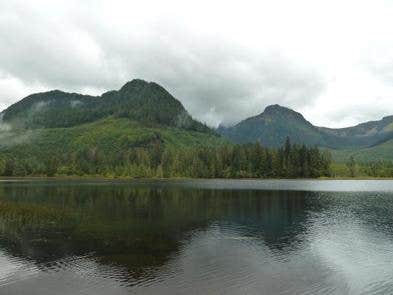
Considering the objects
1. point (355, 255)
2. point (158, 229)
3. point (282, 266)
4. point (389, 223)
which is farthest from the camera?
point (389, 223)

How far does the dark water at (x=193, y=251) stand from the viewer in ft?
147

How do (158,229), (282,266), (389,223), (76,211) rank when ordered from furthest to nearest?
(76,211), (389,223), (158,229), (282,266)

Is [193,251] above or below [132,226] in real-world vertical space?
below

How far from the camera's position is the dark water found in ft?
147

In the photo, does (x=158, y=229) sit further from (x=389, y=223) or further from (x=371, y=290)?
(x=389, y=223)

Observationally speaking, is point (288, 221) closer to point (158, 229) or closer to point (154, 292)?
point (158, 229)

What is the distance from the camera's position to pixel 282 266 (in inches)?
2082

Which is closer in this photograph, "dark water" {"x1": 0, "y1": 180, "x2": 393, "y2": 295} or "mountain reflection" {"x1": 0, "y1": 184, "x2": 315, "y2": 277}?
"dark water" {"x1": 0, "y1": 180, "x2": 393, "y2": 295}

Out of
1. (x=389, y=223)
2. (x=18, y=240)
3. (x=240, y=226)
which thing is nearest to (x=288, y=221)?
(x=240, y=226)

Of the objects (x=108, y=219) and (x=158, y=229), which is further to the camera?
(x=108, y=219)

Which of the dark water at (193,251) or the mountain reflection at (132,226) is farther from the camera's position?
the mountain reflection at (132,226)

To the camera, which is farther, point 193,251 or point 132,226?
point 132,226

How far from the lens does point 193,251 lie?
61219mm

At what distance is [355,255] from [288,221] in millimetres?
33715
